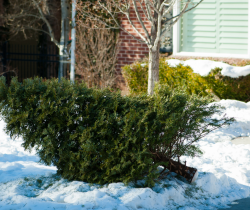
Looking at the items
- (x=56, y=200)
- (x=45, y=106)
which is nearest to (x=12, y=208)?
(x=56, y=200)

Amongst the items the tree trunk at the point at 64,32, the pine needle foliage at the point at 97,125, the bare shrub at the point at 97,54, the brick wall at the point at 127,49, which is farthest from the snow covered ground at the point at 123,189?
the brick wall at the point at 127,49

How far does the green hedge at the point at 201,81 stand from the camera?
Answer: 8.06 metres

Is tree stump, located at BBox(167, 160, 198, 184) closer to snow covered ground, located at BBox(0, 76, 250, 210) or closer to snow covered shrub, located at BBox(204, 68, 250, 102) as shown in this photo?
snow covered ground, located at BBox(0, 76, 250, 210)

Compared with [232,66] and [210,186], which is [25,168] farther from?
[232,66]

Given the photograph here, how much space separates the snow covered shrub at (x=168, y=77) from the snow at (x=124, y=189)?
286cm

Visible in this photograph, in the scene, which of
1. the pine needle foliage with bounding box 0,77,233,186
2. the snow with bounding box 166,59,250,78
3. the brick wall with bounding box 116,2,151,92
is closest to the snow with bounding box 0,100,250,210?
the pine needle foliage with bounding box 0,77,233,186

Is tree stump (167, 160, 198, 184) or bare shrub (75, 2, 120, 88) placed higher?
bare shrub (75, 2, 120, 88)

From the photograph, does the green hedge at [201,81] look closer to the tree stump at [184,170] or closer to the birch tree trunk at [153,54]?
the birch tree trunk at [153,54]

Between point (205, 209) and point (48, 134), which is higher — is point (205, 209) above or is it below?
below

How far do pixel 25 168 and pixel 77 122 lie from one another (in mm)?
Result: 1421

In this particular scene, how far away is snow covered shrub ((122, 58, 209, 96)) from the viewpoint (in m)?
8.33

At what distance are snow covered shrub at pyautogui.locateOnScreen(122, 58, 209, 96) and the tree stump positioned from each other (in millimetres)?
3951

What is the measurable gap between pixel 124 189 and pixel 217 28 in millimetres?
6953

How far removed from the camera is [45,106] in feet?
12.2
